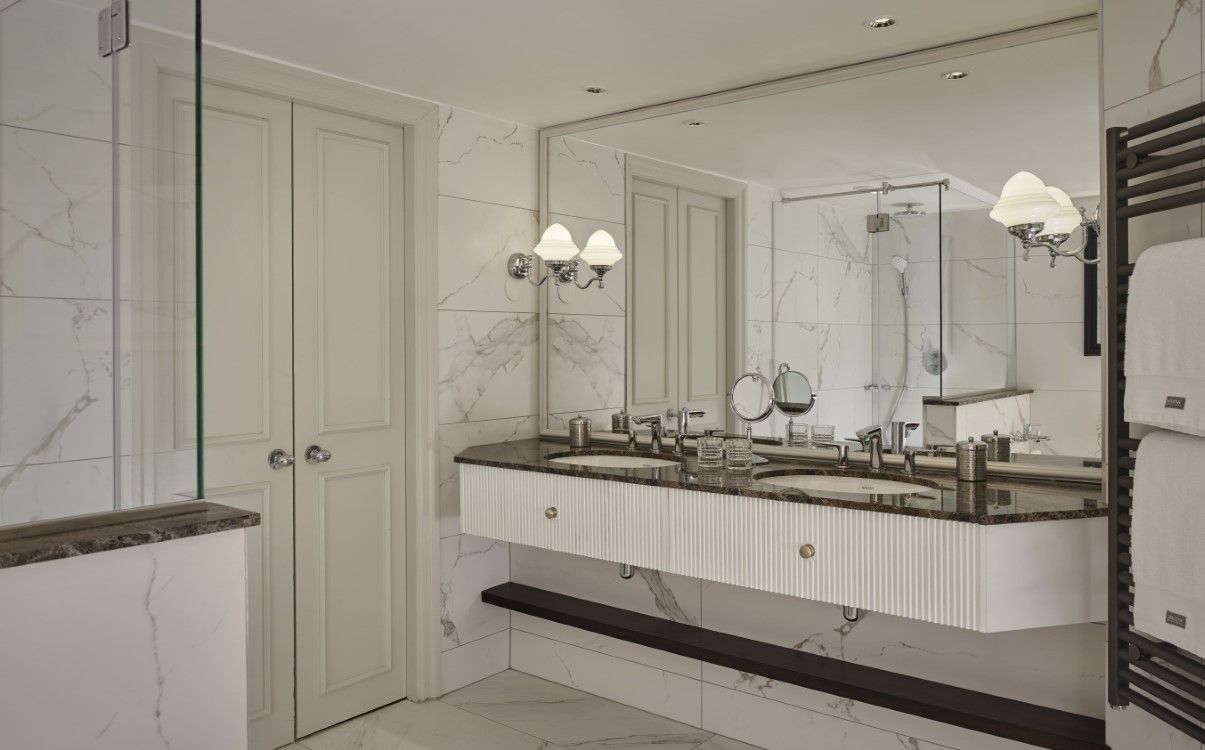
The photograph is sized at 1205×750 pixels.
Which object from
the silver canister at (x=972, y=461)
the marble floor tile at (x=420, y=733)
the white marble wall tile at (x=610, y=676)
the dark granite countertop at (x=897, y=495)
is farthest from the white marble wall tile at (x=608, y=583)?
the silver canister at (x=972, y=461)

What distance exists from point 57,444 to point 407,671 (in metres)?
1.98

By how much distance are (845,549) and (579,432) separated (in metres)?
1.31

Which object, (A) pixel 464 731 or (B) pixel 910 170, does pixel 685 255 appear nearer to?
(B) pixel 910 170

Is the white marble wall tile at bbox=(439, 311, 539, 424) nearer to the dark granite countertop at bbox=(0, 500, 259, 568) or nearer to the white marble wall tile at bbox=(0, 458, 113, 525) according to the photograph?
the dark granite countertop at bbox=(0, 500, 259, 568)

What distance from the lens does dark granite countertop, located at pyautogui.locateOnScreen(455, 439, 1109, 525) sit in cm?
207

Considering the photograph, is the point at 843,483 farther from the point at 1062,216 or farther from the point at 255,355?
the point at 255,355

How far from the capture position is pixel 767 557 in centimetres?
239

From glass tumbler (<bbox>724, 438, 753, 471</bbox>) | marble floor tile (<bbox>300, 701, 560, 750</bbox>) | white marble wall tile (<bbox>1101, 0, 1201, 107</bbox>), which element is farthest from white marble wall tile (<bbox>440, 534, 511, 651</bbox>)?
white marble wall tile (<bbox>1101, 0, 1201, 107</bbox>)

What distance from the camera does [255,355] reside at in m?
2.83

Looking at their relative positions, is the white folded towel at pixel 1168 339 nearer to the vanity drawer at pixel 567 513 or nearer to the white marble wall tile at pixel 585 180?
the vanity drawer at pixel 567 513

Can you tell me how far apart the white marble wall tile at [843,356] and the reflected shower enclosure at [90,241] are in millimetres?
1939

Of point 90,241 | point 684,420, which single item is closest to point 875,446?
point 684,420

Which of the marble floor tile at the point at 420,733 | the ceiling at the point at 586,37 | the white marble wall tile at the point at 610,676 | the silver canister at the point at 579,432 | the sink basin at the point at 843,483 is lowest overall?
the marble floor tile at the point at 420,733

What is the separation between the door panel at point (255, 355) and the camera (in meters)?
2.73
